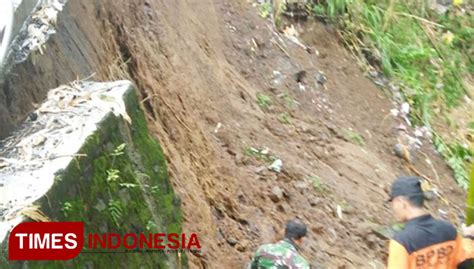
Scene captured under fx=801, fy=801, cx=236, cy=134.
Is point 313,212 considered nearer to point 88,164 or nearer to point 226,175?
point 226,175

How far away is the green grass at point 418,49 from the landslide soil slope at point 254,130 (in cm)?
35

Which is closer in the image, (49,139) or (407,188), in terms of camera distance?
(49,139)

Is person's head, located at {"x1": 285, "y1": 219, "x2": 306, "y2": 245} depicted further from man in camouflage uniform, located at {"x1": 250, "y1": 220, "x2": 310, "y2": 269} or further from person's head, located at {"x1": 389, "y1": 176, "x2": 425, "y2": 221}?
person's head, located at {"x1": 389, "y1": 176, "x2": 425, "y2": 221}

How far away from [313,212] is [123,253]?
11.0 feet

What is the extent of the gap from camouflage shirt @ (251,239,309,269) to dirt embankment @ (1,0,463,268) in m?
0.34

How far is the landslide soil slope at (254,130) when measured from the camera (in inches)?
250

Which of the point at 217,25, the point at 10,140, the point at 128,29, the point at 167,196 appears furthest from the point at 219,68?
the point at 10,140

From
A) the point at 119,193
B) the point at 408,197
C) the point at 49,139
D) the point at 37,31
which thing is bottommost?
the point at 408,197

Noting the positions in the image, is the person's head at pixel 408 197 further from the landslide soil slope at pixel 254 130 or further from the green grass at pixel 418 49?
the green grass at pixel 418 49

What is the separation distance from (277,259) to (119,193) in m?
1.71

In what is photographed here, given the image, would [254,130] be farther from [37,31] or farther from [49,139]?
[49,139]

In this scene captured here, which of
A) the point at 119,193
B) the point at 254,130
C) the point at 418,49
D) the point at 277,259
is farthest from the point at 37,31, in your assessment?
the point at 418,49

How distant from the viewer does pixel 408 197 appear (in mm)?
4344

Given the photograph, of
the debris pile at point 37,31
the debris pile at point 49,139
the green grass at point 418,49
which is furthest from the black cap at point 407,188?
the green grass at point 418,49
